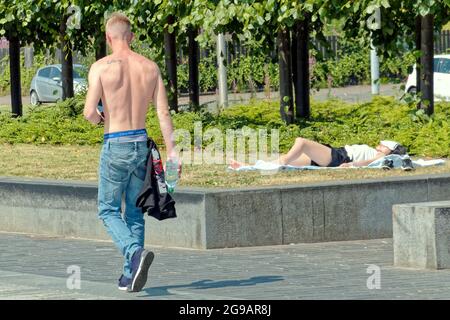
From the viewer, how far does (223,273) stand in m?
10.5

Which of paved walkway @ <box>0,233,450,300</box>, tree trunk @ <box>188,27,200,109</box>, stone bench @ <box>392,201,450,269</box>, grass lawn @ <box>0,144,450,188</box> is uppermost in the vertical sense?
tree trunk @ <box>188,27,200,109</box>

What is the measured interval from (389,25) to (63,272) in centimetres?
925

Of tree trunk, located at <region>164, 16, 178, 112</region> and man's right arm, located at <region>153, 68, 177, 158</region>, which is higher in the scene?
tree trunk, located at <region>164, 16, 178, 112</region>

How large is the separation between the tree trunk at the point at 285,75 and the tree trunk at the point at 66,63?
4142 mm

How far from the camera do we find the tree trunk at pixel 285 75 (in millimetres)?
18741

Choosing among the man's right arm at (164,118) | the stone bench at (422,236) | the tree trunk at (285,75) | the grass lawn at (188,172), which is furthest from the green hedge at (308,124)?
the man's right arm at (164,118)

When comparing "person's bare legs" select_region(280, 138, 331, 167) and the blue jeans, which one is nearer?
the blue jeans

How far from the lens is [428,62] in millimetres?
18250

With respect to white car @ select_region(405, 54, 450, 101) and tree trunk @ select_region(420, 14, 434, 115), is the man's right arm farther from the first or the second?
white car @ select_region(405, 54, 450, 101)

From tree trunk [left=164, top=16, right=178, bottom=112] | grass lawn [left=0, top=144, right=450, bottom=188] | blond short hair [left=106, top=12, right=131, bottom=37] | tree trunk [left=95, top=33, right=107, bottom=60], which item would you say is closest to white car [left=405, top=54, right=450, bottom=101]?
tree trunk [left=95, top=33, right=107, bottom=60]

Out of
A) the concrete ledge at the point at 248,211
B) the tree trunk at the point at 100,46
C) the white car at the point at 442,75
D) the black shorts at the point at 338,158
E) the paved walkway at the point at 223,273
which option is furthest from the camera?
the white car at the point at 442,75

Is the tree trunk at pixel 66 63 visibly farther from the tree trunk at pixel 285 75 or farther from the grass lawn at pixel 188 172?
the grass lawn at pixel 188 172

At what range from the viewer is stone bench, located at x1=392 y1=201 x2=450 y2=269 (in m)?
10.5

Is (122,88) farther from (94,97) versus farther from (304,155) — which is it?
(304,155)
